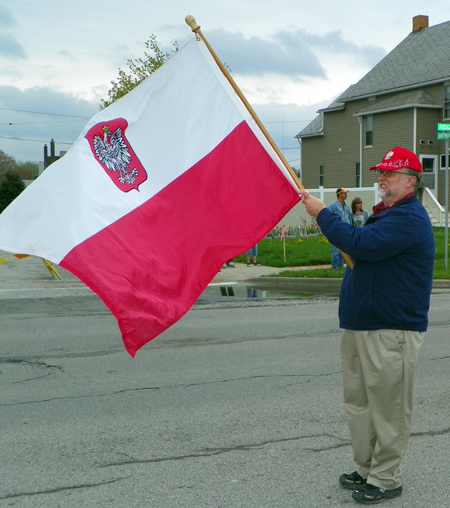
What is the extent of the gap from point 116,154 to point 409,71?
3222 cm

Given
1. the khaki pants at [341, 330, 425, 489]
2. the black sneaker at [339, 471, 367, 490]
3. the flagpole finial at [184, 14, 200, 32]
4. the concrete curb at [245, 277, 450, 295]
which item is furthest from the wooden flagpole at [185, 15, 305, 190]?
the concrete curb at [245, 277, 450, 295]

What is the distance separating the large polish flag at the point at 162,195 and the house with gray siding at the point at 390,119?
2614 cm

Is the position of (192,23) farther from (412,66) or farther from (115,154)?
(412,66)

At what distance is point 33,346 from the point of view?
25.8 feet

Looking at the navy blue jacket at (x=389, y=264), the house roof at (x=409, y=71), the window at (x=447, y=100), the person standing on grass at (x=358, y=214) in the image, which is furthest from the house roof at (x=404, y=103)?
the navy blue jacket at (x=389, y=264)

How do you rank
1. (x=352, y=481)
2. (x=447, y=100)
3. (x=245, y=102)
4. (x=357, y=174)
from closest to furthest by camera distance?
(x=352, y=481), (x=245, y=102), (x=447, y=100), (x=357, y=174)

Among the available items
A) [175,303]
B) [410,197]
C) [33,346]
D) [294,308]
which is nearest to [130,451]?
[175,303]

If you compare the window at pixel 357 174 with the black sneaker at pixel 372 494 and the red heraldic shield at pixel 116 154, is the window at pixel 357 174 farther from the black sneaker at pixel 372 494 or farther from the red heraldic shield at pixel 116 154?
the black sneaker at pixel 372 494

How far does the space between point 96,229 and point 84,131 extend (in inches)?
33.6

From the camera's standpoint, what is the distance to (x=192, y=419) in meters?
5.12

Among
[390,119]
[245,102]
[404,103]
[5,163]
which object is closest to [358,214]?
[245,102]

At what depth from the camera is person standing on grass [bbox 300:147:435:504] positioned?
3506 millimetres

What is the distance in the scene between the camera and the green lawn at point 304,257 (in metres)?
14.9

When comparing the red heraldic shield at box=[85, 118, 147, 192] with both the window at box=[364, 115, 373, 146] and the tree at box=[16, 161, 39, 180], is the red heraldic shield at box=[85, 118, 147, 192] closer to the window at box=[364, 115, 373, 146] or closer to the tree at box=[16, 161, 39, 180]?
the window at box=[364, 115, 373, 146]
